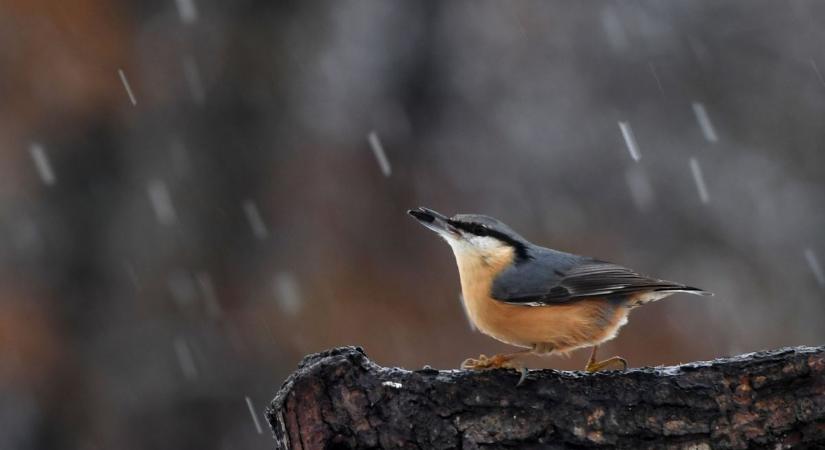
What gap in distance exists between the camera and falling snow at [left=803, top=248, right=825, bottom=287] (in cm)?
778

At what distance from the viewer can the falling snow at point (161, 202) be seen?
8.13m

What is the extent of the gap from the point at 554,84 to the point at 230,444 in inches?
162

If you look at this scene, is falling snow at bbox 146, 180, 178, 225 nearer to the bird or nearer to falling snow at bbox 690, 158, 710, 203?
falling snow at bbox 690, 158, 710, 203

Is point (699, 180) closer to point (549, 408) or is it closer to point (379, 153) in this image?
point (379, 153)

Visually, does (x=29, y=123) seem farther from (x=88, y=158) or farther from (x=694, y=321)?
(x=694, y=321)

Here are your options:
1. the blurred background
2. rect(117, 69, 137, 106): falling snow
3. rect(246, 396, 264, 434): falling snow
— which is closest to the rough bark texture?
the blurred background

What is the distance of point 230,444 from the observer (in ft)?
25.5

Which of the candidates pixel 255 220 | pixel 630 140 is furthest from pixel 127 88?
pixel 630 140

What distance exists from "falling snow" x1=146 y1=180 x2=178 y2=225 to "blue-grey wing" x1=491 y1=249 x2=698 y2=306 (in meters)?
5.31

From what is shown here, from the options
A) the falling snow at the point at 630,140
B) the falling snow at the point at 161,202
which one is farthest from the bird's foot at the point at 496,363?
the falling snow at the point at 161,202

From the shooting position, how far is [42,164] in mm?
8133

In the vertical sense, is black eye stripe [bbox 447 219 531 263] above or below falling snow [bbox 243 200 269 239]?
below

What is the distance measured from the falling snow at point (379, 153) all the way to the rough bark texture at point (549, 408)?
5314 mm

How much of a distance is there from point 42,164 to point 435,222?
5.77 meters
